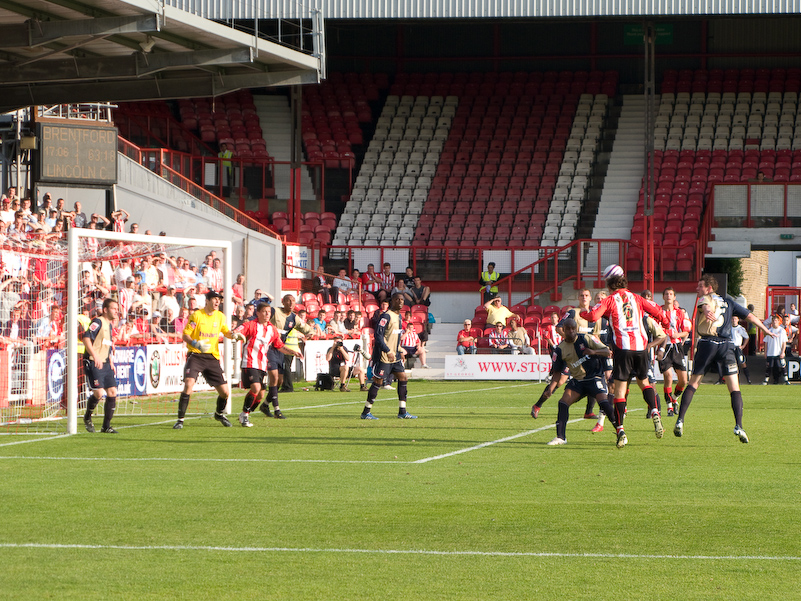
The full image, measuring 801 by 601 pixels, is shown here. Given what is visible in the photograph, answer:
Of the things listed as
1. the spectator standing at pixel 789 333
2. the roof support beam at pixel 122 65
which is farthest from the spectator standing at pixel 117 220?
the spectator standing at pixel 789 333

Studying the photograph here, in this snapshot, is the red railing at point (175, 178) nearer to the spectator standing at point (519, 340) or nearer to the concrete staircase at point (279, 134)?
the concrete staircase at point (279, 134)

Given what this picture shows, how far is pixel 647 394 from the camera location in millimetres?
12953

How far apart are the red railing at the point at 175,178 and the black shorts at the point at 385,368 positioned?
13.5m

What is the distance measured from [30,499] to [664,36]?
121 feet

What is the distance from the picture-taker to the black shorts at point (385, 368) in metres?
16.1

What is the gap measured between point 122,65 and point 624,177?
23308mm

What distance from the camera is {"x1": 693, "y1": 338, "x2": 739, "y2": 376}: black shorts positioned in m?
12.6

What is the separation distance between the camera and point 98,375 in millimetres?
14031

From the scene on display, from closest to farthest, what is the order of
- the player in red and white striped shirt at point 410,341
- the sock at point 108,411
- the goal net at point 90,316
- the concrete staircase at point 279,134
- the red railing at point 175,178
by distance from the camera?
the sock at point 108,411, the goal net at point 90,316, the player in red and white striped shirt at point 410,341, the red railing at point 175,178, the concrete staircase at point 279,134

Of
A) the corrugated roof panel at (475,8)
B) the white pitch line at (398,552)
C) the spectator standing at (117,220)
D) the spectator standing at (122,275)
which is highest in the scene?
the corrugated roof panel at (475,8)

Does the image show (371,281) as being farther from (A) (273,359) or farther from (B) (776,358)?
(A) (273,359)

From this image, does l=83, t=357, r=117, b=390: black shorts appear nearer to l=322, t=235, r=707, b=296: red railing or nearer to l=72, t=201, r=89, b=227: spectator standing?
l=72, t=201, r=89, b=227: spectator standing

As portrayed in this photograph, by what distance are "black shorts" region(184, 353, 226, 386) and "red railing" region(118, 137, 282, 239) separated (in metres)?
14.0

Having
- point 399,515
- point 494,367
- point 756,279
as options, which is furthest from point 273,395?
point 756,279
